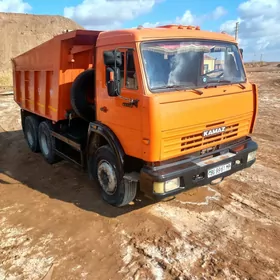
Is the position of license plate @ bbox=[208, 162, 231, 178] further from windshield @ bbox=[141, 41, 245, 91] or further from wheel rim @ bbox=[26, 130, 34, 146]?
wheel rim @ bbox=[26, 130, 34, 146]

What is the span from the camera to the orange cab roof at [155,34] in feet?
12.9

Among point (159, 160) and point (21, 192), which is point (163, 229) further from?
point (21, 192)

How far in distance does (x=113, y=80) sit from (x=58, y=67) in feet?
7.26

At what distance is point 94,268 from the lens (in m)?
3.48

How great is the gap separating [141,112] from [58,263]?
2083mm

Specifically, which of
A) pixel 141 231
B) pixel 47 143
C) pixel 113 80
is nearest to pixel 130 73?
pixel 113 80

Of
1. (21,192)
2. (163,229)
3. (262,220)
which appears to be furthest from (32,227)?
(262,220)

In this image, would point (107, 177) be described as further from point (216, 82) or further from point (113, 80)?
point (216, 82)

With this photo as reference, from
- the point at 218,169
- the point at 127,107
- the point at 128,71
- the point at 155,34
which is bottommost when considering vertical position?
the point at 218,169

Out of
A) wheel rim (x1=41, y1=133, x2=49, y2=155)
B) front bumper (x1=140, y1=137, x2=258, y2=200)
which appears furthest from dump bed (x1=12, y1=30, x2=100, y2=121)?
front bumper (x1=140, y1=137, x2=258, y2=200)

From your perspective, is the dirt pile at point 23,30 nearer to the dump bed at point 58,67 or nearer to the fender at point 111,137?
the dump bed at point 58,67

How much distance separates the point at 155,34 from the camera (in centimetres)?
399

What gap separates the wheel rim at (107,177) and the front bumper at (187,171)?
81 cm

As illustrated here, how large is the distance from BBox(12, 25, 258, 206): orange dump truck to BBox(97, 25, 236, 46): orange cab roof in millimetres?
14
